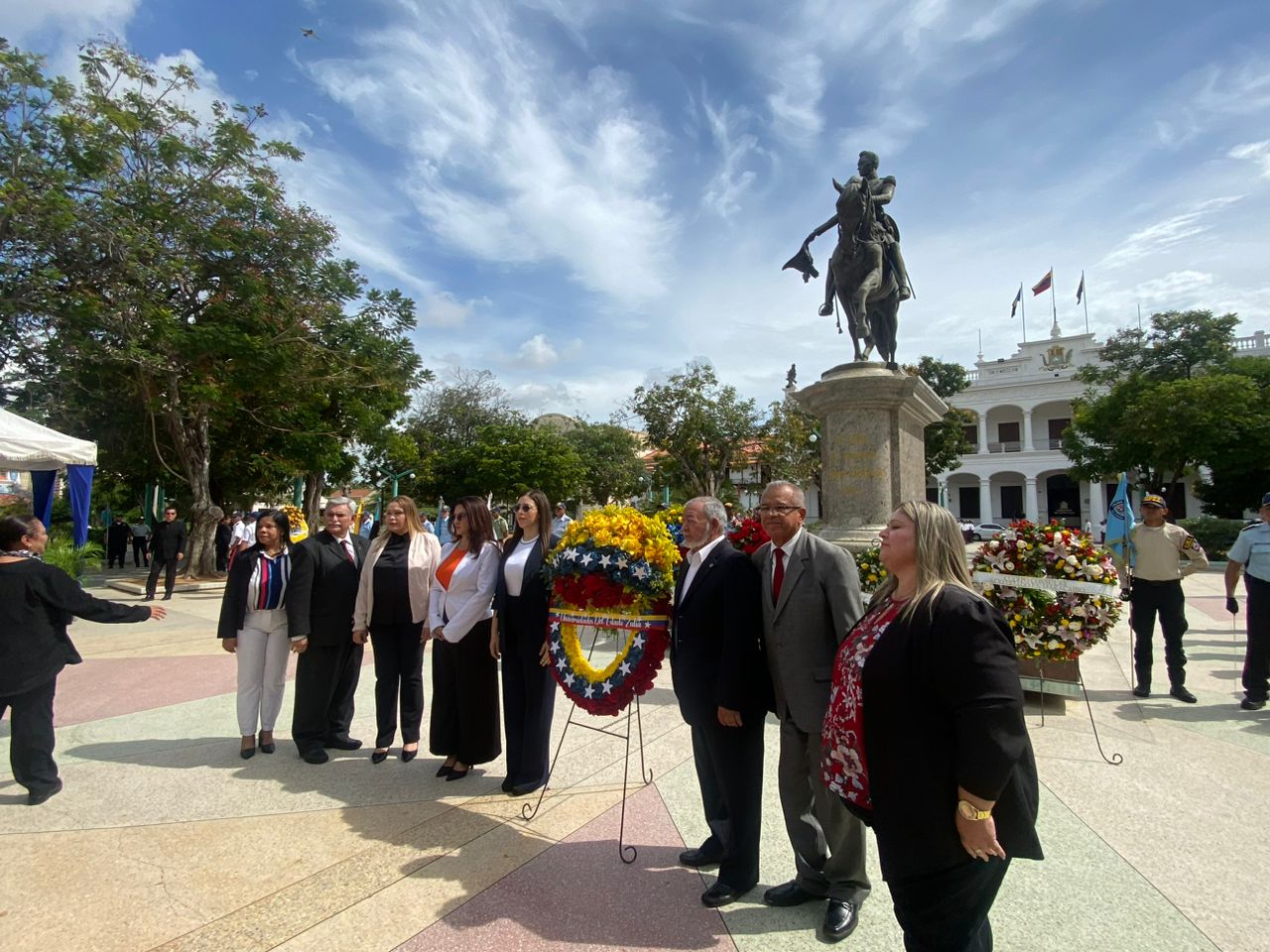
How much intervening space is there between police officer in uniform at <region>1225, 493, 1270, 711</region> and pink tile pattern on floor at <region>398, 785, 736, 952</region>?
536 centimetres

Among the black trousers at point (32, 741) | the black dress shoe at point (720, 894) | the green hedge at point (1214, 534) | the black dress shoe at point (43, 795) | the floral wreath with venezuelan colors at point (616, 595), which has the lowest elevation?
the black dress shoe at point (43, 795)

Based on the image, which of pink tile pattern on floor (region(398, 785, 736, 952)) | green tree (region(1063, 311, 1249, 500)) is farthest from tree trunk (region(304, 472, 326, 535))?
green tree (region(1063, 311, 1249, 500))

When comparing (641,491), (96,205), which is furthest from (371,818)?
(641,491)

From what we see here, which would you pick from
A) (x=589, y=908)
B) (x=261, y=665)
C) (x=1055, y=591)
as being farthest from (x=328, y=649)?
(x=1055, y=591)

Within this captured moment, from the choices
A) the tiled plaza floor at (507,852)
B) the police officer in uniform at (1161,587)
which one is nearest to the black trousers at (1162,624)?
the police officer in uniform at (1161,587)

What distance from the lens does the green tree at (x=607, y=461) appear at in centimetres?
4553

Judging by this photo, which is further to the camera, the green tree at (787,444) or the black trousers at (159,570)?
the green tree at (787,444)

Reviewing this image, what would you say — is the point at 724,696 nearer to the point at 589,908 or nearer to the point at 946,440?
the point at 589,908

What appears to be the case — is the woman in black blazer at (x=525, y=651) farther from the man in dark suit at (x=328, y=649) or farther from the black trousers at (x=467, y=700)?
the man in dark suit at (x=328, y=649)

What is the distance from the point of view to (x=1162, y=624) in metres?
6.35

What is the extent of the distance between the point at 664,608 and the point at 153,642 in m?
8.64

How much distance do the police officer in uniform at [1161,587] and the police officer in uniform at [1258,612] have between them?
0.35m

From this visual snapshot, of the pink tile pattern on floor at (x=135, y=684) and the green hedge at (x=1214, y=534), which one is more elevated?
the green hedge at (x=1214, y=534)

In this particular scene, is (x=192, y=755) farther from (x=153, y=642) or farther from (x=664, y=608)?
(x=153, y=642)
